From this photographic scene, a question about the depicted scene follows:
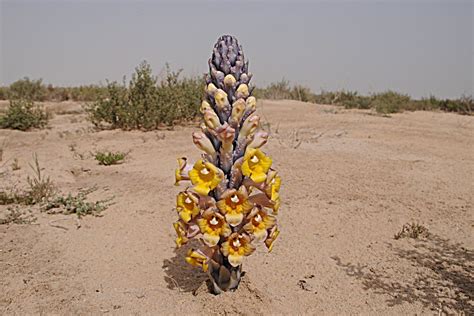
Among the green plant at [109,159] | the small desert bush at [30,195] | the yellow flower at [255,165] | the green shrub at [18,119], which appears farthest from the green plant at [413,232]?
the green shrub at [18,119]

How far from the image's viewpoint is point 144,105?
1000cm

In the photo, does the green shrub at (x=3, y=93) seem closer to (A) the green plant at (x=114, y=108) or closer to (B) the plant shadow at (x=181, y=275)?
(A) the green plant at (x=114, y=108)

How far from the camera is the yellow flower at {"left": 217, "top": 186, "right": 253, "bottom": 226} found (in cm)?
265

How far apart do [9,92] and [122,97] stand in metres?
11.2

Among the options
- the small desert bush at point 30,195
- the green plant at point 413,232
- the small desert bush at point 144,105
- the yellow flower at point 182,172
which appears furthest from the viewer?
the small desert bush at point 144,105

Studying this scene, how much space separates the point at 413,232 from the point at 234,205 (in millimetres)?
2092

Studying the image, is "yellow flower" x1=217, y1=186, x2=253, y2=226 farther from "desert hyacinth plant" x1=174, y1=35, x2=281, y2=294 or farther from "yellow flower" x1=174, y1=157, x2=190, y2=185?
"yellow flower" x1=174, y1=157, x2=190, y2=185

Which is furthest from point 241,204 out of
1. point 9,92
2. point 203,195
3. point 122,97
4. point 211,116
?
point 9,92

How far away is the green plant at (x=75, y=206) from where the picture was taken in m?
4.63

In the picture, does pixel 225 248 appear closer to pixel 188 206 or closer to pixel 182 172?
pixel 188 206

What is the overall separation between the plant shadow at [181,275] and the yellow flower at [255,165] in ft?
2.97

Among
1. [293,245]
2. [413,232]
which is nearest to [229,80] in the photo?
[293,245]

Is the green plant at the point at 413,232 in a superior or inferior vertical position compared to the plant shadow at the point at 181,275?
superior

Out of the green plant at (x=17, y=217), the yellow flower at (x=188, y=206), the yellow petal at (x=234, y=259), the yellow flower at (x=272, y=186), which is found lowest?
the green plant at (x=17, y=217)
